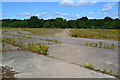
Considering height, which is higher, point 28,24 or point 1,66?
point 28,24

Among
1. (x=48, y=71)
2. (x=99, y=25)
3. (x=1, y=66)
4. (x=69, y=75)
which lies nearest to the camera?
(x=69, y=75)

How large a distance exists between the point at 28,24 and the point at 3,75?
308 feet

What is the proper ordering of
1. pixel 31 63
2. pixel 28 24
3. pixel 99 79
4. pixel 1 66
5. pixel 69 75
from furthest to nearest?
pixel 28 24, pixel 31 63, pixel 1 66, pixel 69 75, pixel 99 79

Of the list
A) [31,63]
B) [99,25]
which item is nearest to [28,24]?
[99,25]

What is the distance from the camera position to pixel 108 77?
4594 mm

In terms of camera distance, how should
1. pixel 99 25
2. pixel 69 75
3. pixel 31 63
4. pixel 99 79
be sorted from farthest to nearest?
pixel 99 25 → pixel 31 63 → pixel 69 75 → pixel 99 79

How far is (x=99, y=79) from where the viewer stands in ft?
14.5

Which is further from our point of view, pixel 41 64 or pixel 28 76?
pixel 41 64

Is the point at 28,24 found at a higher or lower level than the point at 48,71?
higher

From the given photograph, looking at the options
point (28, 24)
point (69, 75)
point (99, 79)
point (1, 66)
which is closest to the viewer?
point (99, 79)

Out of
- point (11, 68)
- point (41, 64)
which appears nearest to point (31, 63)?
point (41, 64)

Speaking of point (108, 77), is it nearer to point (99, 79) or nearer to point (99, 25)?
point (99, 79)

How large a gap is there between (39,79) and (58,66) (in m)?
1.40

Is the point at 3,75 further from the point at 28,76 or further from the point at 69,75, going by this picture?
the point at 69,75
